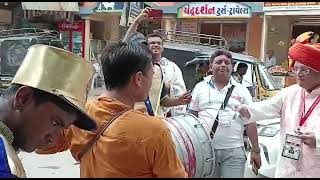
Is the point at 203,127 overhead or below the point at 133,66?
below

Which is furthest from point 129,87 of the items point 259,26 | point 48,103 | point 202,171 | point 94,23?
point 94,23

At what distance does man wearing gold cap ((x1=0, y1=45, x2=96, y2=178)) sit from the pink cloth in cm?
172

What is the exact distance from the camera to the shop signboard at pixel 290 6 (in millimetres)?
13242

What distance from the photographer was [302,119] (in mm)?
2928

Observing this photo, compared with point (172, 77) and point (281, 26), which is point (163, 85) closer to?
point (172, 77)

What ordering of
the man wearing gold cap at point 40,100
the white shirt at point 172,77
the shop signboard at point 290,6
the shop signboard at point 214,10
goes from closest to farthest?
the man wearing gold cap at point 40,100
the white shirt at point 172,77
the shop signboard at point 290,6
the shop signboard at point 214,10

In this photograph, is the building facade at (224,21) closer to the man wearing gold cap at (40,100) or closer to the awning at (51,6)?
the awning at (51,6)

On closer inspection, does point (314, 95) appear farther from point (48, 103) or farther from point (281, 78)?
point (281, 78)

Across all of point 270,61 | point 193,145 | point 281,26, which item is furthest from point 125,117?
point 281,26

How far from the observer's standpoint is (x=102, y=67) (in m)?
2.16

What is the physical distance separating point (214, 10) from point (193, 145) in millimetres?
12694

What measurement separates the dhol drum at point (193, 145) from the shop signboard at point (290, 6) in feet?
34.4

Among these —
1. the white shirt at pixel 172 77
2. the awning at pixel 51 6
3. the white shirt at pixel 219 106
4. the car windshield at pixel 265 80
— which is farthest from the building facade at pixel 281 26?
the white shirt at pixel 219 106

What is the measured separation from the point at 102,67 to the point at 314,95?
1.42 metres
